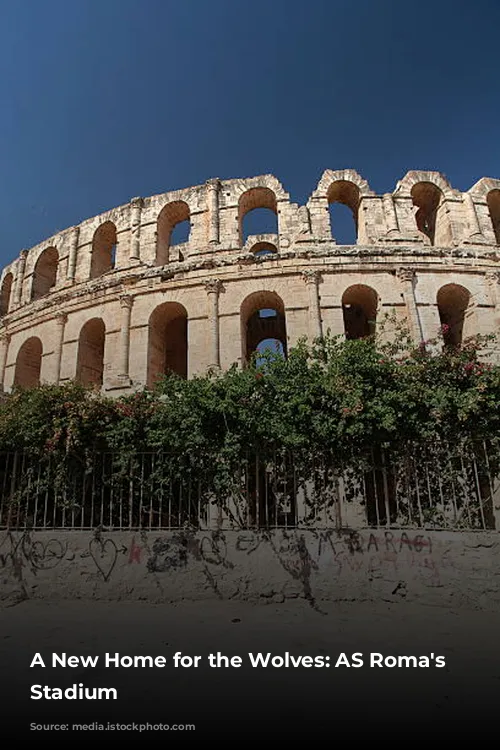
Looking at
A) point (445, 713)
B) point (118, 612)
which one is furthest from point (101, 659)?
point (445, 713)

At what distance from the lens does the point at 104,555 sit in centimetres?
704

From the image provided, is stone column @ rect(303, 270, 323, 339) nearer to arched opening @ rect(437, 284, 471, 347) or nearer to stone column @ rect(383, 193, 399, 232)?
stone column @ rect(383, 193, 399, 232)

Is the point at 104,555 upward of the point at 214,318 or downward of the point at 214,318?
downward

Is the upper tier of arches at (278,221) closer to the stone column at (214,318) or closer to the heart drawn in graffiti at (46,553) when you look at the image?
the stone column at (214,318)

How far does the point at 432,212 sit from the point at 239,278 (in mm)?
7873

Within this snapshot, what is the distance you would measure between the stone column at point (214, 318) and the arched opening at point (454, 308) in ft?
23.4

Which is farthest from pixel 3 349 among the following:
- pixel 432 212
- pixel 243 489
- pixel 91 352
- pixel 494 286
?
pixel 494 286

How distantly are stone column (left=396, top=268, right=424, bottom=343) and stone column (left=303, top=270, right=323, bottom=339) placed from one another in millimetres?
2633

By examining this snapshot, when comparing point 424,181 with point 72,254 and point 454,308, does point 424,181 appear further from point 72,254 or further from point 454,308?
point 72,254

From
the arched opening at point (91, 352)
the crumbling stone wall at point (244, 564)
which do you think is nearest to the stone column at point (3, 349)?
the arched opening at point (91, 352)

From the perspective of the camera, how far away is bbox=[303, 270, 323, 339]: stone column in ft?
42.1

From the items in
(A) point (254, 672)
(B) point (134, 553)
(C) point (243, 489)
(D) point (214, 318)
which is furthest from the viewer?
(D) point (214, 318)

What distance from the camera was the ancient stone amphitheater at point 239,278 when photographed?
13.3 metres

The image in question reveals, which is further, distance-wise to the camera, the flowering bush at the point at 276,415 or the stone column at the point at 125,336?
the stone column at the point at 125,336
